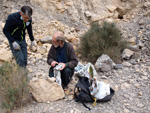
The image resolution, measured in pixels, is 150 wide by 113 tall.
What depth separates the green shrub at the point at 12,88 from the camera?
2158 mm

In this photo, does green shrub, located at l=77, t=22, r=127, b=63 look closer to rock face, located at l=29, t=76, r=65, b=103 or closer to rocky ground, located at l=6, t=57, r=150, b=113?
rocky ground, located at l=6, t=57, r=150, b=113

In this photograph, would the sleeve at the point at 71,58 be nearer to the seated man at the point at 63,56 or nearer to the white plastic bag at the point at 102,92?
the seated man at the point at 63,56

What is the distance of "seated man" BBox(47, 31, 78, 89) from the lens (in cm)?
264

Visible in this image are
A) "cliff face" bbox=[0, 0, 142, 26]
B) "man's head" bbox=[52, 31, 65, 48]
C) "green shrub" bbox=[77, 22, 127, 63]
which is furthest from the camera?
"cliff face" bbox=[0, 0, 142, 26]

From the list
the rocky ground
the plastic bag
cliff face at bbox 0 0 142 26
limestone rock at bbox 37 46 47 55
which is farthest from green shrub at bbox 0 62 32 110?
cliff face at bbox 0 0 142 26

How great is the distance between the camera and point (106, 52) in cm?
455

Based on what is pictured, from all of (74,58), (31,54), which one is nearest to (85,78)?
(74,58)

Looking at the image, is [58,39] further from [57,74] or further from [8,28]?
[8,28]

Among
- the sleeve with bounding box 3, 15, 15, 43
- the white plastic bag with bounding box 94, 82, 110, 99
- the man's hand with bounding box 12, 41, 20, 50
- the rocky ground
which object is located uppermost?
the sleeve with bounding box 3, 15, 15, 43

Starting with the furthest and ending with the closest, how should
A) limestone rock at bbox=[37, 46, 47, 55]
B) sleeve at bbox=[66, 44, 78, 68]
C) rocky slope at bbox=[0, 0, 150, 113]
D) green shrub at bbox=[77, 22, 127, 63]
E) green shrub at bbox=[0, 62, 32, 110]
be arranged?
1. limestone rock at bbox=[37, 46, 47, 55]
2. green shrub at bbox=[77, 22, 127, 63]
3. sleeve at bbox=[66, 44, 78, 68]
4. rocky slope at bbox=[0, 0, 150, 113]
5. green shrub at bbox=[0, 62, 32, 110]

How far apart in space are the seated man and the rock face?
1.01 feet

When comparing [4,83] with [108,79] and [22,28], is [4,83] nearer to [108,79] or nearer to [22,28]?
[22,28]

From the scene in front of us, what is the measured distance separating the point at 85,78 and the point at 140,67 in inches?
79.0

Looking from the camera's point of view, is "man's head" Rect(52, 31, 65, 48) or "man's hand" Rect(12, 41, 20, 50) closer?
"man's head" Rect(52, 31, 65, 48)
